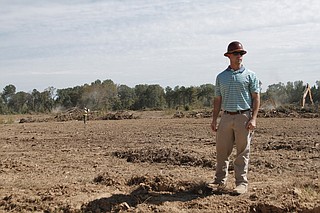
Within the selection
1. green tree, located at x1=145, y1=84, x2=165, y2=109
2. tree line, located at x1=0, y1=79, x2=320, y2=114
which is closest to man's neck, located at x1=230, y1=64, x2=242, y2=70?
tree line, located at x1=0, y1=79, x2=320, y2=114

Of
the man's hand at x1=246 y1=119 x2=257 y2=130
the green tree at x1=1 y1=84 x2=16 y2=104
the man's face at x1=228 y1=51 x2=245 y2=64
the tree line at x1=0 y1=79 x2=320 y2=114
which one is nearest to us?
the man's hand at x1=246 y1=119 x2=257 y2=130

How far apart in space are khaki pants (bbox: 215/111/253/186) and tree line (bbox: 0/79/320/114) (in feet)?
140

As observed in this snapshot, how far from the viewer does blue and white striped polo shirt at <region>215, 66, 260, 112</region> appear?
243 inches

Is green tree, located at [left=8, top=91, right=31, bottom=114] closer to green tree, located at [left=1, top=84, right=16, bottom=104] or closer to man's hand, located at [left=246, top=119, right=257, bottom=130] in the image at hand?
green tree, located at [left=1, top=84, right=16, bottom=104]

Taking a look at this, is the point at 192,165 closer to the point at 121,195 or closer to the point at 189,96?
the point at 121,195

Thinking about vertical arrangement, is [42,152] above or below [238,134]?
below

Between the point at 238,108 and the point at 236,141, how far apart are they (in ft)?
1.52

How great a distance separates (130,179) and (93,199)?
104 cm

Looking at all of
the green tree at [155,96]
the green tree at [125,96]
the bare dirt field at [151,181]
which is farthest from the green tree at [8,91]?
the bare dirt field at [151,181]

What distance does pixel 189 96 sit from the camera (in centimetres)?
5484

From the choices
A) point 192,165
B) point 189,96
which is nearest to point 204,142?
point 192,165

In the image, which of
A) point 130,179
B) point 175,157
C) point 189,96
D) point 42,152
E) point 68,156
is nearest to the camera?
point 130,179

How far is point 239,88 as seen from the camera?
6.17m

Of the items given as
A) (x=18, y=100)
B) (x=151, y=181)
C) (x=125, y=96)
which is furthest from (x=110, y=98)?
(x=151, y=181)
